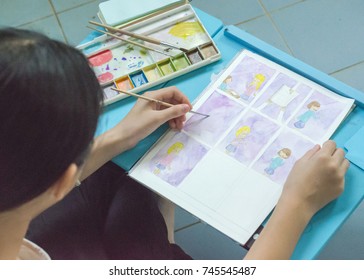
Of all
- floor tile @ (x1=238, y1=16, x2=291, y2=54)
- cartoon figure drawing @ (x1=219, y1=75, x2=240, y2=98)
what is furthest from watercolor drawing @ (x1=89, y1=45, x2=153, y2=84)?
floor tile @ (x1=238, y1=16, x2=291, y2=54)

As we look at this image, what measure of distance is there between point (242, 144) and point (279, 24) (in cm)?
87

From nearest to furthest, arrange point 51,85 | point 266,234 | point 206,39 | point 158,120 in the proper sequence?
point 51,85, point 266,234, point 158,120, point 206,39

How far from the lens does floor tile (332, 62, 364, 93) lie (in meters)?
1.34

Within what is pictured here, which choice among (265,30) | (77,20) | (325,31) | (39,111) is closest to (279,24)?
(265,30)

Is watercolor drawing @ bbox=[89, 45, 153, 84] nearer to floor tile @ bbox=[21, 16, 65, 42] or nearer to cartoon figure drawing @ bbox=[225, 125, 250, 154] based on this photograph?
cartoon figure drawing @ bbox=[225, 125, 250, 154]

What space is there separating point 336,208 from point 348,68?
0.83 metres

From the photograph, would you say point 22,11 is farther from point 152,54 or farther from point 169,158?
point 169,158

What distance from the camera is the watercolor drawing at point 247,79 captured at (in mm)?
778

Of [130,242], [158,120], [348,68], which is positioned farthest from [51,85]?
[348,68]

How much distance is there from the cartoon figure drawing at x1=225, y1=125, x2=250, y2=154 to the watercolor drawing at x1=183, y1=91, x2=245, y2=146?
2 cm

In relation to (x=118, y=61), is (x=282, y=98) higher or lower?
lower

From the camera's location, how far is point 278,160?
708mm
